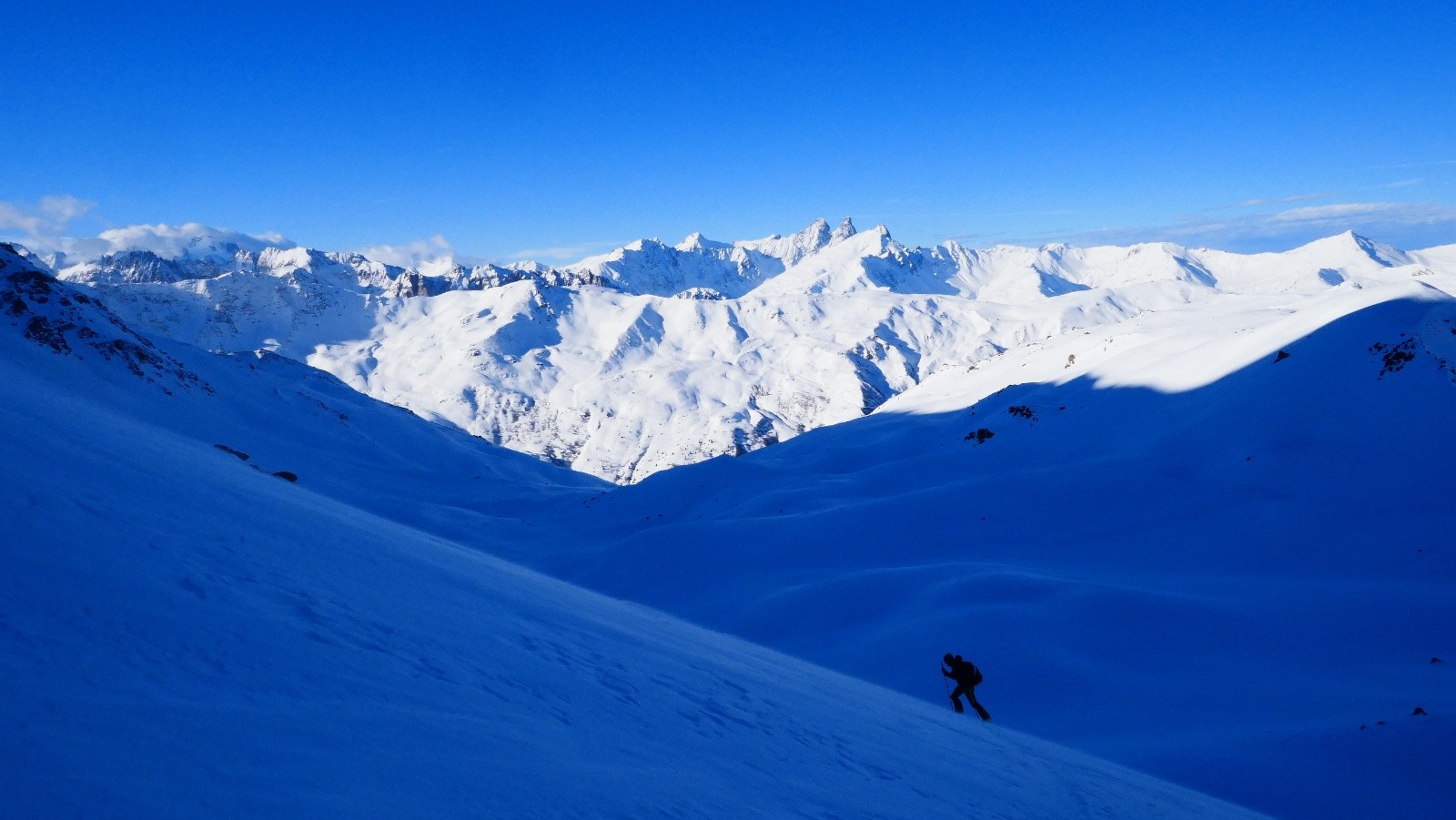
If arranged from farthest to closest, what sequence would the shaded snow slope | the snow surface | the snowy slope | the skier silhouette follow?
the snow surface < the shaded snow slope < the skier silhouette < the snowy slope

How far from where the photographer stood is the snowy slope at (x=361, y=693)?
3.75 metres

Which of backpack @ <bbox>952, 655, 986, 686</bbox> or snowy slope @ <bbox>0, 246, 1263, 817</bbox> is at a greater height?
snowy slope @ <bbox>0, 246, 1263, 817</bbox>

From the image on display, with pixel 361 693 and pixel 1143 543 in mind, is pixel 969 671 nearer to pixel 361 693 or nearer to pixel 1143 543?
pixel 361 693

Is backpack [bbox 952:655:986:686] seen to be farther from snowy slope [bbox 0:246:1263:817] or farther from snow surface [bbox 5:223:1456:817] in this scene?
snow surface [bbox 5:223:1456:817]

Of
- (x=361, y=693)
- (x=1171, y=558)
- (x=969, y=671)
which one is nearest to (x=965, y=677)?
(x=969, y=671)

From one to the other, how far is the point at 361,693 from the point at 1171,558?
76.9 feet

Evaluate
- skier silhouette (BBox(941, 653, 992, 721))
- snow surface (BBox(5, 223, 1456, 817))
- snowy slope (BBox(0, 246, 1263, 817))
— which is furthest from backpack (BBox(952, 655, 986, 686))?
snow surface (BBox(5, 223, 1456, 817))

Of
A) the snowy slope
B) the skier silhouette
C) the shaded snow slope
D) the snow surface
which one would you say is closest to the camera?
the snowy slope

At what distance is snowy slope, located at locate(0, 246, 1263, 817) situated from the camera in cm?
375

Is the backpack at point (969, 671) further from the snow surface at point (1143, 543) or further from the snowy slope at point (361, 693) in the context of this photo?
the snow surface at point (1143, 543)

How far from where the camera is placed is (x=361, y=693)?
5.15 metres

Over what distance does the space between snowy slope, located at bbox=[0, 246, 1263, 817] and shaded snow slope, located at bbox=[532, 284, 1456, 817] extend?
392cm

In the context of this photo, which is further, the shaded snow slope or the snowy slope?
the shaded snow slope

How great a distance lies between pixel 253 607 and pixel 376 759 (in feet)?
7.57
